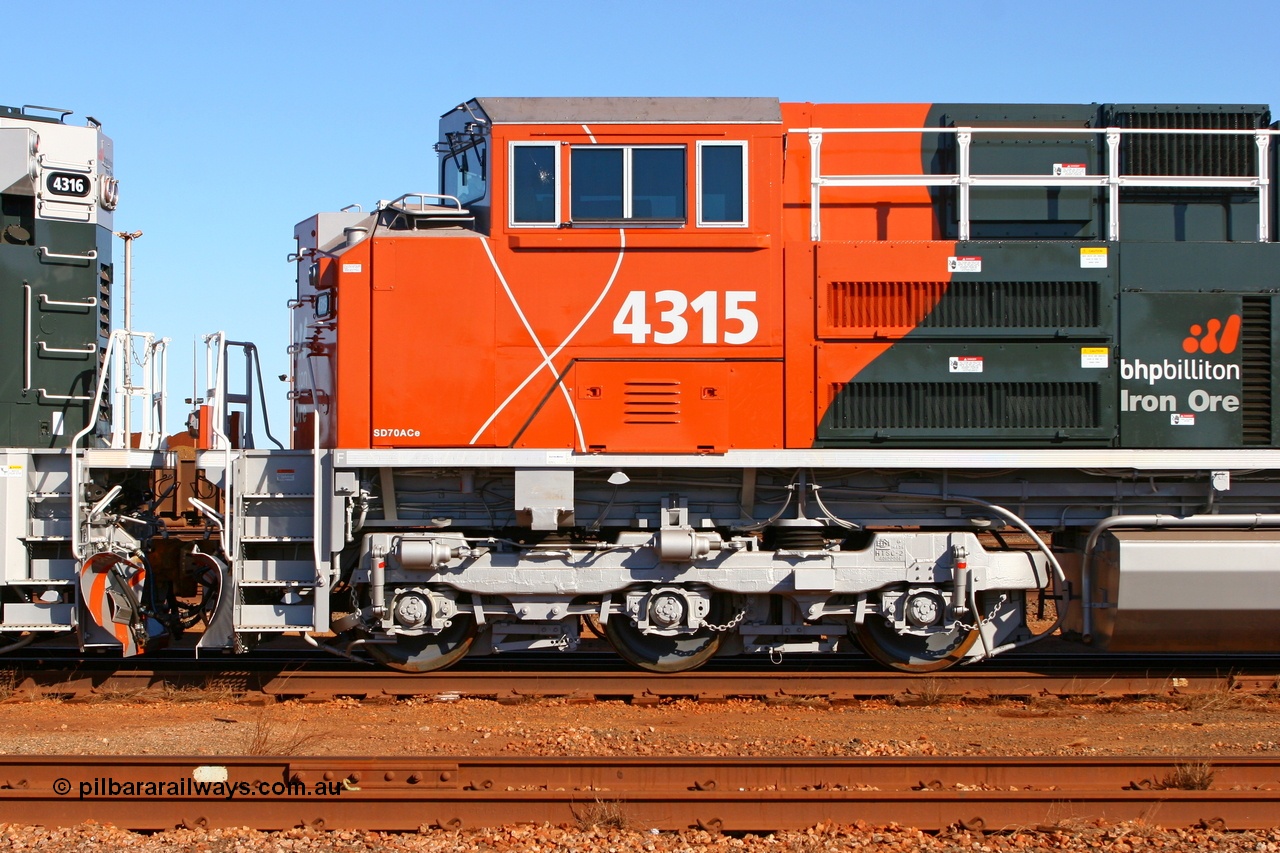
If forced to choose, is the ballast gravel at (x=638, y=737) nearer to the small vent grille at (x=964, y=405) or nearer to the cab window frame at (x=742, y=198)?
the small vent grille at (x=964, y=405)

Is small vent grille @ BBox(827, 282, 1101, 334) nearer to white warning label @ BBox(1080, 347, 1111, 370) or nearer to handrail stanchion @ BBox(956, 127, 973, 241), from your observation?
white warning label @ BBox(1080, 347, 1111, 370)

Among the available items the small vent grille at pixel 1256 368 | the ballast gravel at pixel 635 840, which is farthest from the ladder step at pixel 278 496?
the small vent grille at pixel 1256 368

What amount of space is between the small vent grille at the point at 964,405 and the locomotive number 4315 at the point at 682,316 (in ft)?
3.25

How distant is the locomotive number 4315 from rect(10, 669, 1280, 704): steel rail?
284 centimetres

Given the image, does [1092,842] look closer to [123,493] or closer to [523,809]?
[523,809]

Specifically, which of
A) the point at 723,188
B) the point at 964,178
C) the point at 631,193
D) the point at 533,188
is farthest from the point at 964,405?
the point at 533,188

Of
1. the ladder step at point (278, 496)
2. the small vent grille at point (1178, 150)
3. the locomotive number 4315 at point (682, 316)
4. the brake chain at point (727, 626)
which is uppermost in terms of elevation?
the small vent grille at point (1178, 150)

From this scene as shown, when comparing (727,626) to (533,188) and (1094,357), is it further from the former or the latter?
(533,188)

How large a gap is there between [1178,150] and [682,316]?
4.57 metres

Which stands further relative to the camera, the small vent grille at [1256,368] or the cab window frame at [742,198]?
the small vent grille at [1256,368]

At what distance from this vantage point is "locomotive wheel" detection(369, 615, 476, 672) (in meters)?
9.41

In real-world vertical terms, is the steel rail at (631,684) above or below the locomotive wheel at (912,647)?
below

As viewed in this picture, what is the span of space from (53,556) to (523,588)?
398 cm

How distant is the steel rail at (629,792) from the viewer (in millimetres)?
6125
